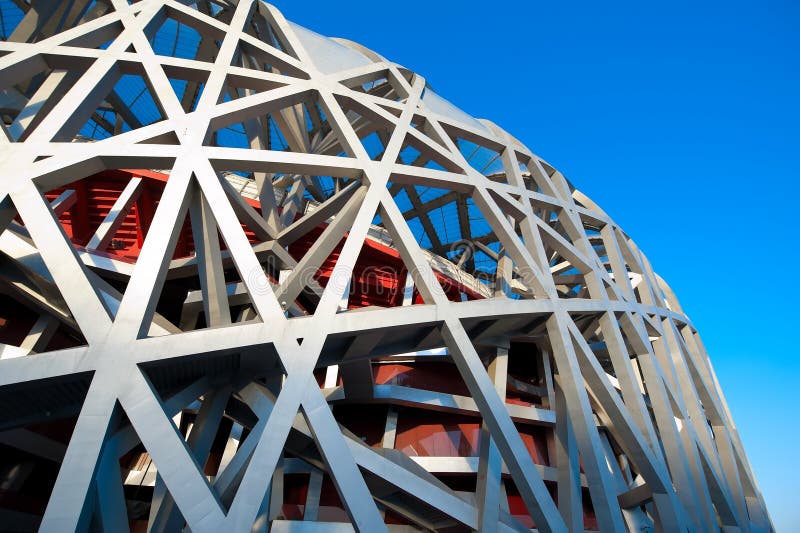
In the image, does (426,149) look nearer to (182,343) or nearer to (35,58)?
(182,343)

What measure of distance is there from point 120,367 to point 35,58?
21.8 feet

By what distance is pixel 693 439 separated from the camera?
11.7 meters

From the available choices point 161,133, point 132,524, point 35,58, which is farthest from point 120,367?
point 132,524

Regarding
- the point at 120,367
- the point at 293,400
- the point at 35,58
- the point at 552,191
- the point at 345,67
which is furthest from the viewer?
the point at 552,191

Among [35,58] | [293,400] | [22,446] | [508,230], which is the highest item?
[35,58]

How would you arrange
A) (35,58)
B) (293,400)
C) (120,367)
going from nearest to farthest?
(120,367), (293,400), (35,58)

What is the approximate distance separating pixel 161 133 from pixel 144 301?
3302 millimetres

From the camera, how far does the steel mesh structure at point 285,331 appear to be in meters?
6.02

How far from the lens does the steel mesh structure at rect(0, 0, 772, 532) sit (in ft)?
19.7

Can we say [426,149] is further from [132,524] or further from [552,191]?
[132,524]

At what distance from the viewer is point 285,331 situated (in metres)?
6.57

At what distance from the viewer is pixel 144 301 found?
6184mm

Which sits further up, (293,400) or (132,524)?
(293,400)

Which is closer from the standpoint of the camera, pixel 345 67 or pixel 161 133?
pixel 161 133
